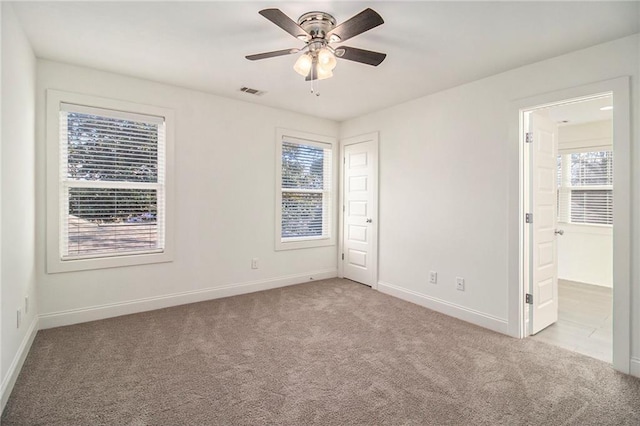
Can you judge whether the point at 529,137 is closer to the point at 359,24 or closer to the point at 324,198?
the point at 359,24

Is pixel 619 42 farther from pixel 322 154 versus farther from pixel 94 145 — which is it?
pixel 94 145

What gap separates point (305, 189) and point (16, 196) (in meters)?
3.26

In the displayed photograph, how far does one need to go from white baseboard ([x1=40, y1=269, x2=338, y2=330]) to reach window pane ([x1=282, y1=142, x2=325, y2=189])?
137 centimetres

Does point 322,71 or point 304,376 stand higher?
point 322,71

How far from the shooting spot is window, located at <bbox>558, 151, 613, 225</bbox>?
15.8 ft

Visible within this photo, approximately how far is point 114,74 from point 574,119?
19.2ft

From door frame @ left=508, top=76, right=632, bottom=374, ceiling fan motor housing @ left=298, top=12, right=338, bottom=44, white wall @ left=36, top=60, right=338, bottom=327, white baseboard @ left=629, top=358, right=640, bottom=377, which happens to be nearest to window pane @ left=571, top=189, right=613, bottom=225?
door frame @ left=508, top=76, right=632, bottom=374

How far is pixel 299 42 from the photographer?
8.65 feet


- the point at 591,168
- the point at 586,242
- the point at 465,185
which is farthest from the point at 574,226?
the point at 465,185

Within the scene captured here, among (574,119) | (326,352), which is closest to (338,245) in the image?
(326,352)

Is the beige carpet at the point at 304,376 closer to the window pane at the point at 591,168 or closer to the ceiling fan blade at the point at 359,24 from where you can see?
the ceiling fan blade at the point at 359,24

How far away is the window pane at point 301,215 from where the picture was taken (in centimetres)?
470

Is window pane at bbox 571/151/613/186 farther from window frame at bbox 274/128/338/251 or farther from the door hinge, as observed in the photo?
window frame at bbox 274/128/338/251

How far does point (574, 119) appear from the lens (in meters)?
4.53
